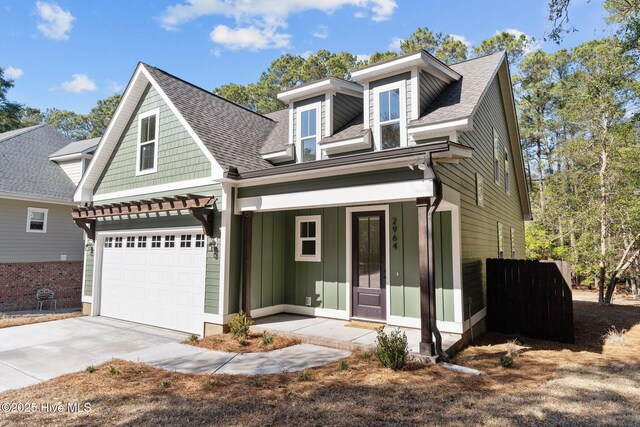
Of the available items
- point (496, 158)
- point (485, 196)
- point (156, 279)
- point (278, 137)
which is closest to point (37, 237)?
point (156, 279)

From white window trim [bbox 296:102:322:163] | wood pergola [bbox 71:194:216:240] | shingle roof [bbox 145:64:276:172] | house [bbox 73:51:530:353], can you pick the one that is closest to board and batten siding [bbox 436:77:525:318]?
house [bbox 73:51:530:353]

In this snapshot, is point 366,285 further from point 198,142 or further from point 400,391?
point 198,142

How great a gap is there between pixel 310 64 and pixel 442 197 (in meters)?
22.3

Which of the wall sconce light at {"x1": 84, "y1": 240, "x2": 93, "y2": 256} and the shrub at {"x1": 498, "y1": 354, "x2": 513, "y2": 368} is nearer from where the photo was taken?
the shrub at {"x1": 498, "y1": 354, "x2": 513, "y2": 368}

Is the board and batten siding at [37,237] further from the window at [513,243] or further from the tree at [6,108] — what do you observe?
the tree at [6,108]

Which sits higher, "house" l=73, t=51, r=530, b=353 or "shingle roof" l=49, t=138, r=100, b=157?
"shingle roof" l=49, t=138, r=100, b=157

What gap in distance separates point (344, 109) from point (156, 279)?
6.92 meters

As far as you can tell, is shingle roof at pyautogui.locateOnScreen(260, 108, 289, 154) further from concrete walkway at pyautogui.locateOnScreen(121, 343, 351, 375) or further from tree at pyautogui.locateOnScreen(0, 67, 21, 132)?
tree at pyautogui.locateOnScreen(0, 67, 21, 132)

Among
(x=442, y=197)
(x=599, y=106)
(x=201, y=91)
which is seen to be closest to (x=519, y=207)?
(x=599, y=106)

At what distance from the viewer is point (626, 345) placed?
25.6 feet

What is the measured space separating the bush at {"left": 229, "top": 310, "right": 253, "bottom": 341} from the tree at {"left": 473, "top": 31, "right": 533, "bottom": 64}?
26.6 meters

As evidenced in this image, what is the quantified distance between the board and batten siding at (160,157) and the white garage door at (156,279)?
4.94 feet

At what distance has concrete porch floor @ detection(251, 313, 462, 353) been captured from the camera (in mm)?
6730

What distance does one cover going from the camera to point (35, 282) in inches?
533
